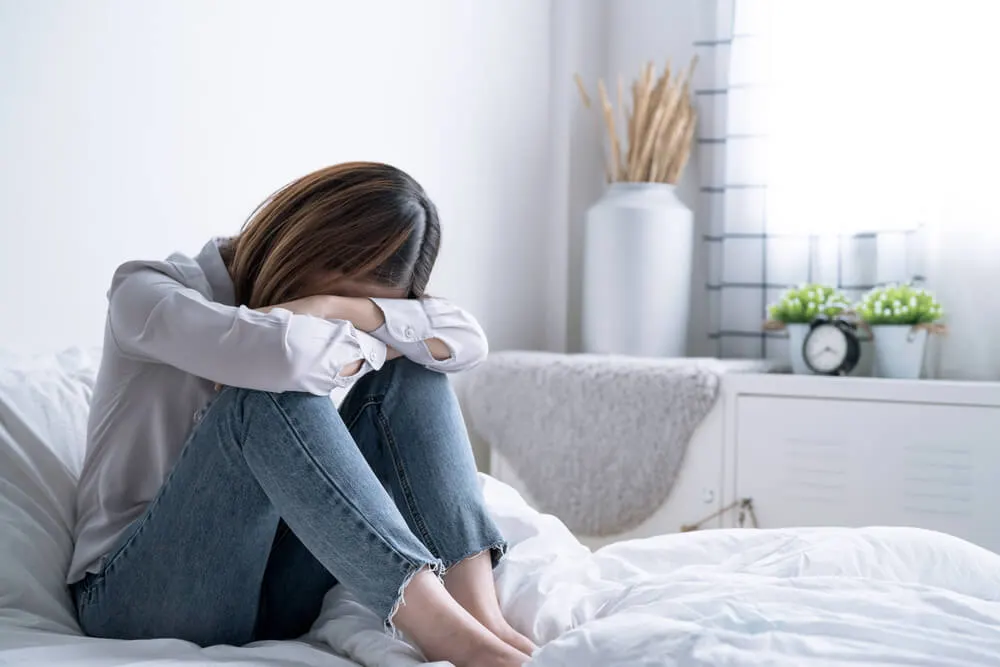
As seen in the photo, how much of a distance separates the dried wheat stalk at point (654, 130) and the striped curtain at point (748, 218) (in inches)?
4.6

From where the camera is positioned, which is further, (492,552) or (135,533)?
(492,552)

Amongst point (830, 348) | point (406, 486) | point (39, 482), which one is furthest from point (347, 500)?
point (830, 348)

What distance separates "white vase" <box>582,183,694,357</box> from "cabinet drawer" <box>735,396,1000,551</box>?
17.1 inches

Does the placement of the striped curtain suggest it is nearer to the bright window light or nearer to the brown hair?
the bright window light

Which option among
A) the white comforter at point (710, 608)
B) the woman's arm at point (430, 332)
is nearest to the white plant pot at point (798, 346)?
the white comforter at point (710, 608)

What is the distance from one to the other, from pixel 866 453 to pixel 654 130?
3.27 ft

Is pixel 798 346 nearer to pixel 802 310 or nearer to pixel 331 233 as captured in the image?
pixel 802 310

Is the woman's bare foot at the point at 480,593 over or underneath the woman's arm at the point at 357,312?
underneath

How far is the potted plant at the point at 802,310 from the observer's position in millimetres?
2514

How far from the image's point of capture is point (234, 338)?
114cm

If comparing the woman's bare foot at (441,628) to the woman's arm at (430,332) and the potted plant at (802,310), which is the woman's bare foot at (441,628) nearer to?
the woman's arm at (430,332)

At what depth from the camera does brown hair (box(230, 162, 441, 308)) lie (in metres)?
1.29

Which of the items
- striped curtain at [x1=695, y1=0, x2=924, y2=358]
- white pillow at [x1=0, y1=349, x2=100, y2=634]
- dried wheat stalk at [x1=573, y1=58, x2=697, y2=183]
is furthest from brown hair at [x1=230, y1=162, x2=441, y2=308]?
striped curtain at [x1=695, y1=0, x2=924, y2=358]

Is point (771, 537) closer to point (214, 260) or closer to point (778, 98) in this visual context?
point (214, 260)
